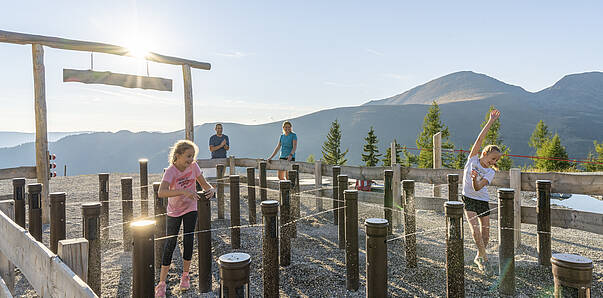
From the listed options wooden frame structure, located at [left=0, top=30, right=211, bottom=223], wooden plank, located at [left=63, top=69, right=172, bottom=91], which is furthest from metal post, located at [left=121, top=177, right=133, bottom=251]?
wooden plank, located at [left=63, top=69, right=172, bottom=91]

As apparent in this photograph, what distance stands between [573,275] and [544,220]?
125 inches

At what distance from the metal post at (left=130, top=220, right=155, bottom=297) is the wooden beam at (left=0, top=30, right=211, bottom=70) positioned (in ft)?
22.3

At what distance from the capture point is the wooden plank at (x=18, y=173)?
7.32 metres

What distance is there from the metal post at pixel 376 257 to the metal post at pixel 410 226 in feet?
6.39

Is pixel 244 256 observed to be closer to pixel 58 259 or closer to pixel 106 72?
pixel 58 259

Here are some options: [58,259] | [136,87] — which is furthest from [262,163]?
[58,259]

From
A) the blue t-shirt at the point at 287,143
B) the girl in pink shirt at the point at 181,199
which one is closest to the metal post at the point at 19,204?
the girl in pink shirt at the point at 181,199

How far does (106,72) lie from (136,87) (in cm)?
79

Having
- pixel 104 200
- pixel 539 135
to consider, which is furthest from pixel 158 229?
pixel 539 135

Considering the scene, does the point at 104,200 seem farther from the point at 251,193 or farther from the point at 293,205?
the point at 293,205

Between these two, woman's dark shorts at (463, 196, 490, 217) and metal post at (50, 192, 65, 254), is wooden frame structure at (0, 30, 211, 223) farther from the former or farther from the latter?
woman's dark shorts at (463, 196, 490, 217)

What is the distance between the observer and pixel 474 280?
4340mm

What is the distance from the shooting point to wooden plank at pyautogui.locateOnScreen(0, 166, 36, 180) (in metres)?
7.32

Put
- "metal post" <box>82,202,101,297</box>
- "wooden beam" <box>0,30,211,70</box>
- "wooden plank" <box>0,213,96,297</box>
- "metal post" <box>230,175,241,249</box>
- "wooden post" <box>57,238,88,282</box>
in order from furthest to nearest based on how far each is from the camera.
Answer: "wooden beam" <box>0,30,211,70</box>
"metal post" <box>230,175,241,249</box>
"metal post" <box>82,202,101,297</box>
"wooden post" <box>57,238,88,282</box>
"wooden plank" <box>0,213,96,297</box>
